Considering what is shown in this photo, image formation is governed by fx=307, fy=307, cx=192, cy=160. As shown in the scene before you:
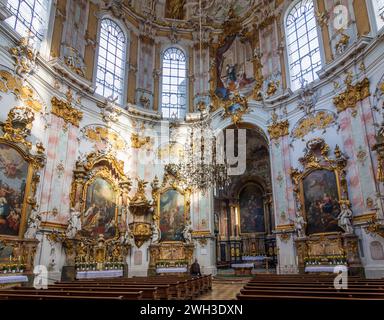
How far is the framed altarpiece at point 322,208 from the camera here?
12.4 metres

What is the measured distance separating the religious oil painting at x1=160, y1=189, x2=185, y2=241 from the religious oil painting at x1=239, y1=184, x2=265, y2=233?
703 cm

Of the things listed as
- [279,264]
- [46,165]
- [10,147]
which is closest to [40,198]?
[46,165]

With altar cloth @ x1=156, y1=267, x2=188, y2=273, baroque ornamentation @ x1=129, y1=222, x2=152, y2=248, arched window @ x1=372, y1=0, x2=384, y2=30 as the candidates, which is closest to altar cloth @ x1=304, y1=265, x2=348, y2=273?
altar cloth @ x1=156, y1=267, x2=188, y2=273

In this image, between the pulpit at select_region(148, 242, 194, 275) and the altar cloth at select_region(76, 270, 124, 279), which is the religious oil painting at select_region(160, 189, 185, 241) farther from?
the altar cloth at select_region(76, 270, 124, 279)

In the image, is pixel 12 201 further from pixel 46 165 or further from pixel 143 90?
pixel 143 90

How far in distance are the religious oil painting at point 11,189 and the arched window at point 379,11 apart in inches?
601

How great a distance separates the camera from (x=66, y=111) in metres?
14.4

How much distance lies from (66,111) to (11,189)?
4765 millimetres

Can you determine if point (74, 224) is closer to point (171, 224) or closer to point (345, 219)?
point (171, 224)

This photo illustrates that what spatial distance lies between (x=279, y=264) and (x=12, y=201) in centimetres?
1175

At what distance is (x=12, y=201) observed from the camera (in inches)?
431

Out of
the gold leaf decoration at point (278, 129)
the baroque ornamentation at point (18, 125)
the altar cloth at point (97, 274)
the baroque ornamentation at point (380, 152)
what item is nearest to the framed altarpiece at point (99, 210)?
the altar cloth at point (97, 274)

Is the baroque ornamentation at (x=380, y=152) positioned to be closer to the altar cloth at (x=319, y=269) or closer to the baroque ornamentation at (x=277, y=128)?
the altar cloth at (x=319, y=269)

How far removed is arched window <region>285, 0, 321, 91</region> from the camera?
1605cm
